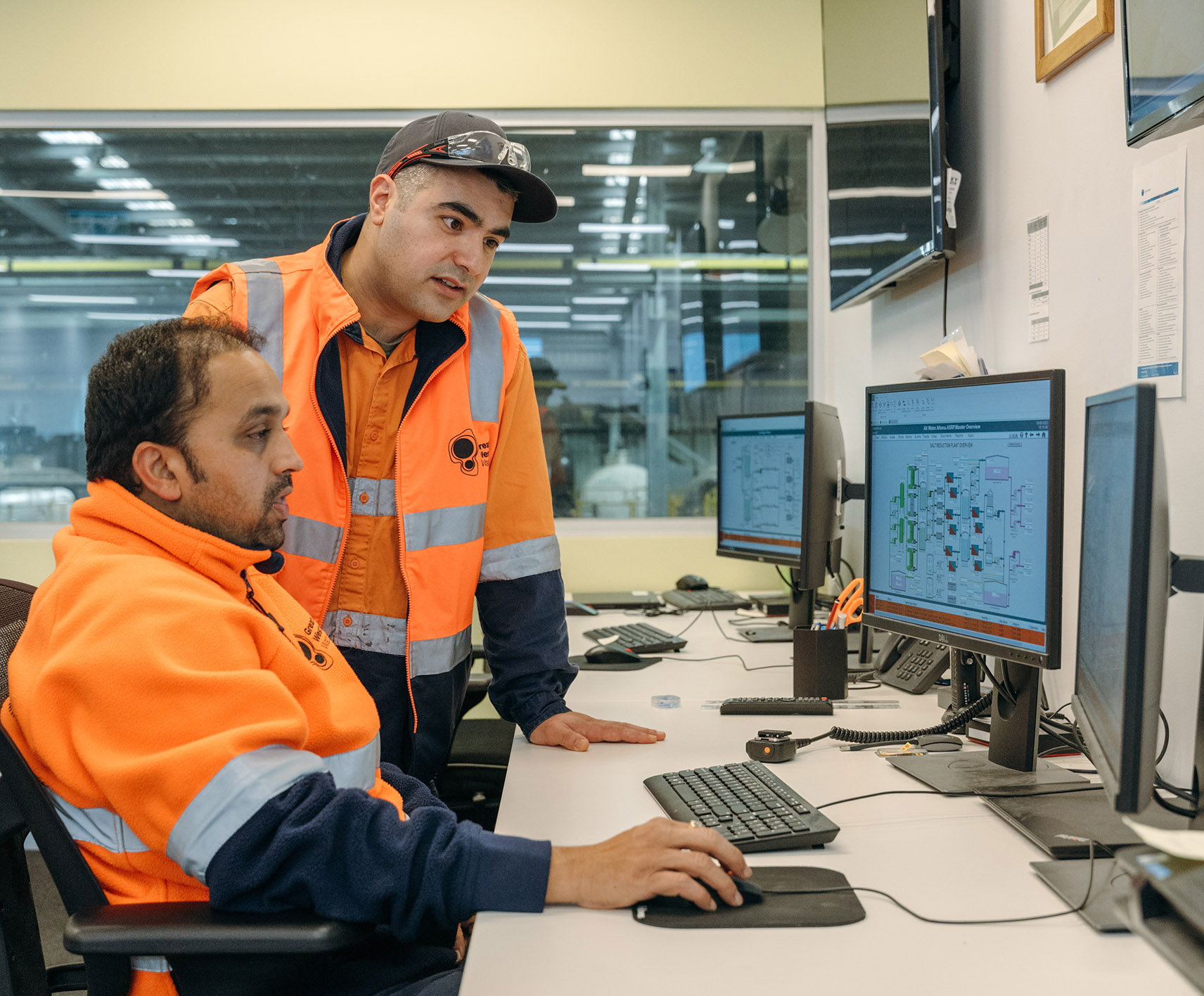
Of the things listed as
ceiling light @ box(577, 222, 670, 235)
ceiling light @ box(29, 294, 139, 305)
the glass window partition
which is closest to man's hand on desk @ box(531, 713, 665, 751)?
the glass window partition

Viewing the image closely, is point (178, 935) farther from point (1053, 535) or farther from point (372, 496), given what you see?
point (1053, 535)

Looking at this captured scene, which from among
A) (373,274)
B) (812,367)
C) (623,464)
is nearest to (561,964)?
(373,274)

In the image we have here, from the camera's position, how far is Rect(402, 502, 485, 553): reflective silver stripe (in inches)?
62.1

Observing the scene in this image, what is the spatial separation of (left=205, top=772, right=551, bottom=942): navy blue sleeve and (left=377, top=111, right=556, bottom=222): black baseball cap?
1052 mm

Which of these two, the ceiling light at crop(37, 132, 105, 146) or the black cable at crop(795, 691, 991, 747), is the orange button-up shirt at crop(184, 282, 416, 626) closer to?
the black cable at crop(795, 691, 991, 747)

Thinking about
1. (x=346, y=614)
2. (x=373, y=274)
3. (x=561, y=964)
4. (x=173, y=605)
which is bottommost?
(x=561, y=964)

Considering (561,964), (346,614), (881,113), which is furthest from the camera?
(881,113)

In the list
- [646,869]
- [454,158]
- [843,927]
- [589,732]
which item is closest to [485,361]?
[454,158]

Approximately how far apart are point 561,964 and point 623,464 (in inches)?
107

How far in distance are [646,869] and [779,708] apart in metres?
0.79

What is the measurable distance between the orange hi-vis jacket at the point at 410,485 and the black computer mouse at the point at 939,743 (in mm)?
577

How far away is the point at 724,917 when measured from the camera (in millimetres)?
908

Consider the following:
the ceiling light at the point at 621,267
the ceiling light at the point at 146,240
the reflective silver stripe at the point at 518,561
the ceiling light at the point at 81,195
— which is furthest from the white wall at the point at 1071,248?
the ceiling light at the point at 81,195

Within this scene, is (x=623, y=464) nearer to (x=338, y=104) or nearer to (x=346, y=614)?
(x=338, y=104)
